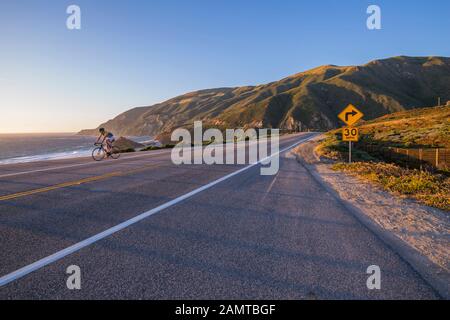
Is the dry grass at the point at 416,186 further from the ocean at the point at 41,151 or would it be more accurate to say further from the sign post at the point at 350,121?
the ocean at the point at 41,151

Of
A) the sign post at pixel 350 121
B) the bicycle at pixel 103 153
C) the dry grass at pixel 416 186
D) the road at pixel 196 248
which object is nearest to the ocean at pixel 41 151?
the bicycle at pixel 103 153

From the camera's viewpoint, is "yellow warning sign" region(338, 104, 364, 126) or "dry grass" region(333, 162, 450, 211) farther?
"yellow warning sign" region(338, 104, 364, 126)

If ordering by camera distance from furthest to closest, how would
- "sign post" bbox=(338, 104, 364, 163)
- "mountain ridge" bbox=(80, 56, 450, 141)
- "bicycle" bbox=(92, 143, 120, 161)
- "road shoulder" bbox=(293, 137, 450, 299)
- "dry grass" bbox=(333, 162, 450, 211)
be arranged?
"mountain ridge" bbox=(80, 56, 450, 141) < "bicycle" bbox=(92, 143, 120, 161) < "sign post" bbox=(338, 104, 364, 163) < "dry grass" bbox=(333, 162, 450, 211) < "road shoulder" bbox=(293, 137, 450, 299)

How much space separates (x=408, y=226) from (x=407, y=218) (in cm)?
53

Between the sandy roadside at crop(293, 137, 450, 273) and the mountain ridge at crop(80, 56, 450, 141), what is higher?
the mountain ridge at crop(80, 56, 450, 141)

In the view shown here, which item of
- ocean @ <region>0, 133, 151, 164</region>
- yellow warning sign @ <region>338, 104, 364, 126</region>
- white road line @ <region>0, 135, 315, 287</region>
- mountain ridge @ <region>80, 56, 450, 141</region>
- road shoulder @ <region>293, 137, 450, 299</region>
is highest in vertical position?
mountain ridge @ <region>80, 56, 450, 141</region>

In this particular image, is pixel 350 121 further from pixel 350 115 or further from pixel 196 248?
pixel 196 248

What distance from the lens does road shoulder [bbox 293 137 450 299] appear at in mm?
3549

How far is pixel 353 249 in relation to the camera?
4059mm

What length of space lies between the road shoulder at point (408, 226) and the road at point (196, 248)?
0.66ft

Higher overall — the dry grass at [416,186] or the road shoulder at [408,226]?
the dry grass at [416,186]

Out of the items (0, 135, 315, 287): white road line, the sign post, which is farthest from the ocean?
the sign post

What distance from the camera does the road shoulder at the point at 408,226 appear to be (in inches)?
140

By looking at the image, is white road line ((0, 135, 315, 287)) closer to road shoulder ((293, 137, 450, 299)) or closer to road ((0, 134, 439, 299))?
road ((0, 134, 439, 299))
